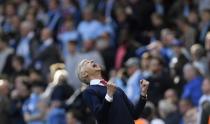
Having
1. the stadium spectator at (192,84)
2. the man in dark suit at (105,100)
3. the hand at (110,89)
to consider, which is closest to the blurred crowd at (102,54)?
the stadium spectator at (192,84)

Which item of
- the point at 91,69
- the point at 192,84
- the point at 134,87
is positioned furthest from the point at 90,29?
the point at 91,69

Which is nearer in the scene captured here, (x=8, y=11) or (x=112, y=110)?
(x=112, y=110)

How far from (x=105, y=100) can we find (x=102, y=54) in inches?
310

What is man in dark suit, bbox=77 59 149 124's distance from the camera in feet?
32.1

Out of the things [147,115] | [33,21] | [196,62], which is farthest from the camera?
Result: [33,21]

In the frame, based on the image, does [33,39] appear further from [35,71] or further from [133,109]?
[133,109]

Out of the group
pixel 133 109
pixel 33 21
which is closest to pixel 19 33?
pixel 33 21

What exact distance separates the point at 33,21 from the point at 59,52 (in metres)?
1.53

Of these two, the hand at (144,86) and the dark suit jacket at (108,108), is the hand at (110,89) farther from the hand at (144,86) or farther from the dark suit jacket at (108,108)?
the hand at (144,86)

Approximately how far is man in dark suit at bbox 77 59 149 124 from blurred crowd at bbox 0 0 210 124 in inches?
81.3

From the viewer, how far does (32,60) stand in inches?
730

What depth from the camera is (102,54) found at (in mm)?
17594

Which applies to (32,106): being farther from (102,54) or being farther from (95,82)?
(95,82)

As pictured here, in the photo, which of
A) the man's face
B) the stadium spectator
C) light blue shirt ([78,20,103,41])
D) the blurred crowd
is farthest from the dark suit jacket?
light blue shirt ([78,20,103,41])
